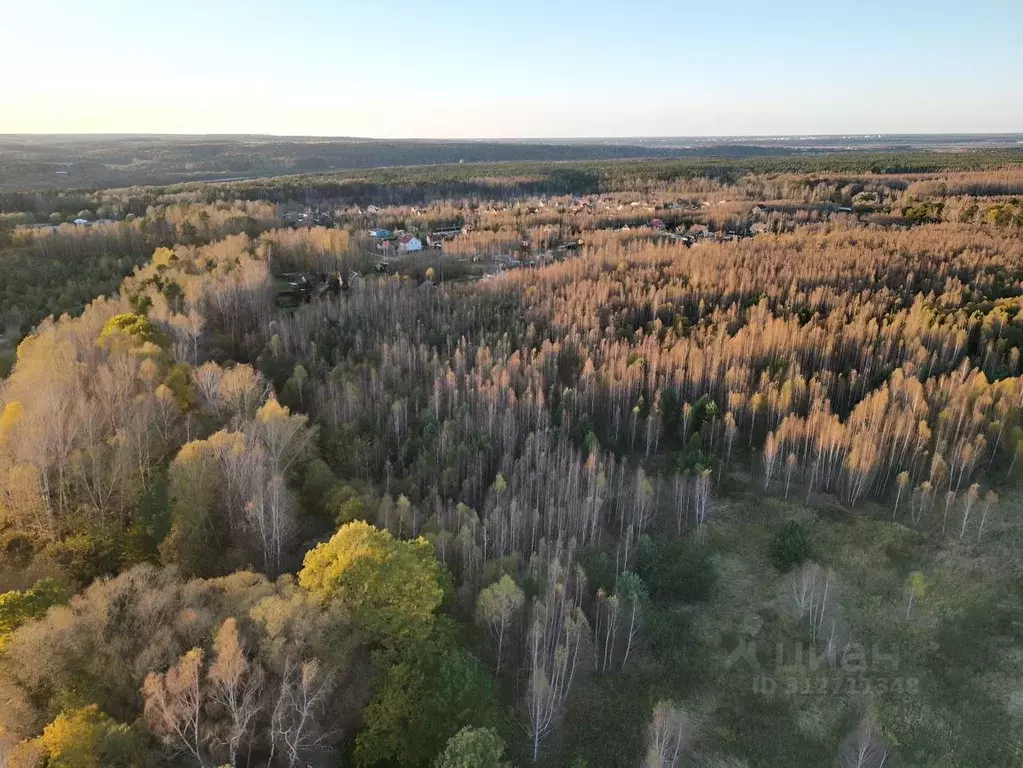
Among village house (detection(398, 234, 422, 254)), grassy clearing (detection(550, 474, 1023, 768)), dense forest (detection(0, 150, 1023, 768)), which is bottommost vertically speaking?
grassy clearing (detection(550, 474, 1023, 768))

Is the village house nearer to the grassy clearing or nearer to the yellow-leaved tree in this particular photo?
the grassy clearing

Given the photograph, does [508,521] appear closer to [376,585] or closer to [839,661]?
[376,585]

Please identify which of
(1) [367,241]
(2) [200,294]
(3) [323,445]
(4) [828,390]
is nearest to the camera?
(3) [323,445]

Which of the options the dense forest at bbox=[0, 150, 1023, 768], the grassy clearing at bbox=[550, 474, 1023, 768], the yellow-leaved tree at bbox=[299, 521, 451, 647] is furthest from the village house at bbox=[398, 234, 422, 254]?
the yellow-leaved tree at bbox=[299, 521, 451, 647]

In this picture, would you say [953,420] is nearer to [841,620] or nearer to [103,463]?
[841,620]

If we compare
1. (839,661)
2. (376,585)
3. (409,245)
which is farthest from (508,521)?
(409,245)

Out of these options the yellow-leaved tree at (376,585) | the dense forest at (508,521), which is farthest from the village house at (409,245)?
the yellow-leaved tree at (376,585)

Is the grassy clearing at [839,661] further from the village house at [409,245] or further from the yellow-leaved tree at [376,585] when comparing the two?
the village house at [409,245]

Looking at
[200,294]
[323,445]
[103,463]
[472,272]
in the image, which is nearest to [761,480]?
[323,445]
